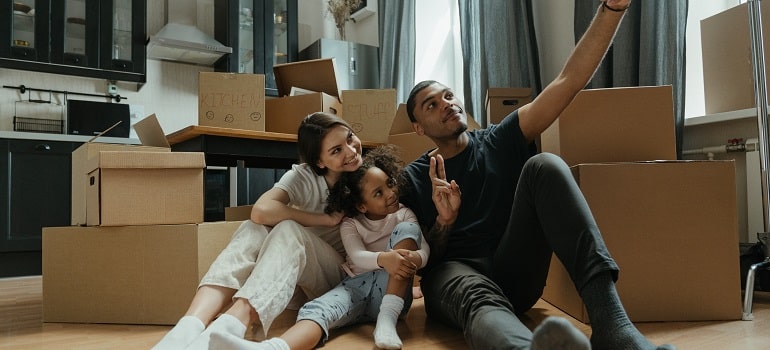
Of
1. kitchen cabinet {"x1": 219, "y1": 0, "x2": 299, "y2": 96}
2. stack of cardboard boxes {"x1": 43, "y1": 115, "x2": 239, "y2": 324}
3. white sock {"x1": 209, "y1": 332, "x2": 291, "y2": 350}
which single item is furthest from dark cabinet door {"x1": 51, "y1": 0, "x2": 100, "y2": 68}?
white sock {"x1": 209, "y1": 332, "x2": 291, "y2": 350}

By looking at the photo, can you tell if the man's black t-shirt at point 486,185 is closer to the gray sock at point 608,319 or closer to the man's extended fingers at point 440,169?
the man's extended fingers at point 440,169

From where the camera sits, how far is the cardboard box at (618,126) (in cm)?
162

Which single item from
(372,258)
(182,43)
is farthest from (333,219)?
(182,43)

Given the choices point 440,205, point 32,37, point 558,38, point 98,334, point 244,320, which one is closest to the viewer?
point 244,320

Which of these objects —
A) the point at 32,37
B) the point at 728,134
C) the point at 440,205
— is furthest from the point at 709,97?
the point at 32,37

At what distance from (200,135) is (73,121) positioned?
7.80ft

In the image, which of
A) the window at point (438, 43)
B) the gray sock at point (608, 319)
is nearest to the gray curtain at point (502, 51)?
the window at point (438, 43)

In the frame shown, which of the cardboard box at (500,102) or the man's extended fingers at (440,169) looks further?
the cardboard box at (500,102)

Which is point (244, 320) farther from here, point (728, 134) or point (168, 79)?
point (168, 79)

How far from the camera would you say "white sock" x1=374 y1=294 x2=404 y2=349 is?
1.27 meters

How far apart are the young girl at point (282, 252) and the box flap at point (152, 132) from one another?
584 millimetres

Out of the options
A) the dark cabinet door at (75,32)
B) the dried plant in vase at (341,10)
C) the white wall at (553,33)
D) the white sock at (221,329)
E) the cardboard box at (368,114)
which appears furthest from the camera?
the dried plant in vase at (341,10)

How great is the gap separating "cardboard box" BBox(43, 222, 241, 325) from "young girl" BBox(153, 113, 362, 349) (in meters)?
0.19

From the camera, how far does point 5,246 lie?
11.2 ft
